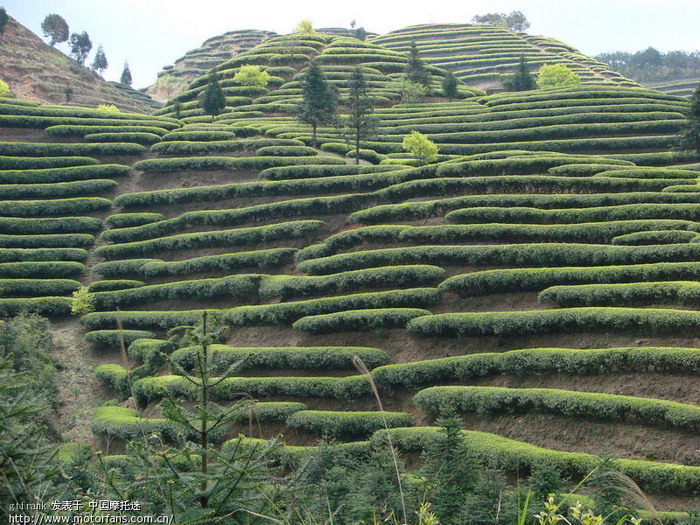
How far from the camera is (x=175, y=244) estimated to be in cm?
4572

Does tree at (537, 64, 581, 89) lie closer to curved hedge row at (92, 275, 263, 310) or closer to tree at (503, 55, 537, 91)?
tree at (503, 55, 537, 91)

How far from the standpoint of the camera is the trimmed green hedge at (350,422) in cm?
2655

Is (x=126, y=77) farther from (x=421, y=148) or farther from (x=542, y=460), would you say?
(x=542, y=460)

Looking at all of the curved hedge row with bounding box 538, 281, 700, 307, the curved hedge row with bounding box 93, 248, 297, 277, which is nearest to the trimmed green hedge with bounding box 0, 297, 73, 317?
the curved hedge row with bounding box 93, 248, 297, 277

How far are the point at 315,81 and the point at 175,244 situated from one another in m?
22.7

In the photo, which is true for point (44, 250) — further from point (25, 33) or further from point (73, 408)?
point (25, 33)

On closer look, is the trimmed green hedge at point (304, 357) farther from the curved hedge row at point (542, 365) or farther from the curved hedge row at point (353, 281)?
the curved hedge row at point (353, 281)

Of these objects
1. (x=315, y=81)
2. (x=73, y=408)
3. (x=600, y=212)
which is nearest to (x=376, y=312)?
(x=600, y=212)

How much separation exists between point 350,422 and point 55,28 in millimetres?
130406

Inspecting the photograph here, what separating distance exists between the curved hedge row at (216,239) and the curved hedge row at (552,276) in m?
14.0

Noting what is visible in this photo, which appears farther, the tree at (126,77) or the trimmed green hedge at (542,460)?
the tree at (126,77)

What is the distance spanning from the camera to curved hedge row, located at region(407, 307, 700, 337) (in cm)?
2506

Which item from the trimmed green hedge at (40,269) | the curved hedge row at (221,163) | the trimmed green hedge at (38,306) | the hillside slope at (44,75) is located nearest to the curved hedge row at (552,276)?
the curved hedge row at (221,163)

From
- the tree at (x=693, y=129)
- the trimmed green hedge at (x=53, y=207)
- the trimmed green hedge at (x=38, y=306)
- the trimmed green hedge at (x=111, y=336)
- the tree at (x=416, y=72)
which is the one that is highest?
the tree at (x=416, y=72)
